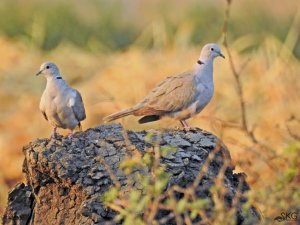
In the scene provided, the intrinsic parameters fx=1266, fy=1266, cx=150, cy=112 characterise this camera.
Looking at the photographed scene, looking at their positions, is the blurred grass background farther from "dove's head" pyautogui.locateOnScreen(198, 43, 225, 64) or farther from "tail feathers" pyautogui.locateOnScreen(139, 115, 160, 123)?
"tail feathers" pyautogui.locateOnScreen(139, 115, 160, 123)

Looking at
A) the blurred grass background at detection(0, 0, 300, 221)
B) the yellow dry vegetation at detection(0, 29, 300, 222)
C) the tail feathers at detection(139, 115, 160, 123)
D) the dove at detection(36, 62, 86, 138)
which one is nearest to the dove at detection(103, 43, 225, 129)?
the tail feathers at detection(139, 115, 160, 123)

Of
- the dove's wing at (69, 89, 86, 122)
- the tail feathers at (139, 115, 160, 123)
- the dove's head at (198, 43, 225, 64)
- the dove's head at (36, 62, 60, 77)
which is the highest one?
the dove's head at (198, 43, 225, 64)

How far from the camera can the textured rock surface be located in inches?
280

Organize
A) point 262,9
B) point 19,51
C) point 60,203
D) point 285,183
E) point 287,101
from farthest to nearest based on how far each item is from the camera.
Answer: point 262,9 → point 19,51 → point 287,101 → point 60,203 → point 285,183

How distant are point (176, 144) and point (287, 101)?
6978 millimetres

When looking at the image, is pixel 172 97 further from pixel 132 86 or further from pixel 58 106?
pixel 132 86

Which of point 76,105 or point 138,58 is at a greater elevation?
point 138,58

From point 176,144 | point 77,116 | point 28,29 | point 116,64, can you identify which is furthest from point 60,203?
point 28,29

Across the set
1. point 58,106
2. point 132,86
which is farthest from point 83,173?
point 132,86

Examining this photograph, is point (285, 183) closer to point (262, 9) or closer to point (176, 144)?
point (176, 144)

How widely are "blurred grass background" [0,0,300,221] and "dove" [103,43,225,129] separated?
197cm

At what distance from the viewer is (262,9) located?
19.9m

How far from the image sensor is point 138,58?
16.0 m

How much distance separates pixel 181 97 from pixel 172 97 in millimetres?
71
